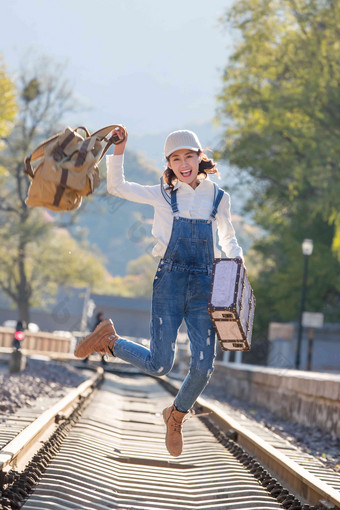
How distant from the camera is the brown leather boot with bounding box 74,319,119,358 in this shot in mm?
5289

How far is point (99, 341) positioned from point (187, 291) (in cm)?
79

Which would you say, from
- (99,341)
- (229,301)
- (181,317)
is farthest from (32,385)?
(229,301)

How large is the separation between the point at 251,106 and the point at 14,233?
792 inches

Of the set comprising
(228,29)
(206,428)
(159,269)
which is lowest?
(206,428)

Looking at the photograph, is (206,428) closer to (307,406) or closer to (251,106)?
(307,406)

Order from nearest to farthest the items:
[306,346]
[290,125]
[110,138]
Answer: [110,138], [290,125], [306,346]

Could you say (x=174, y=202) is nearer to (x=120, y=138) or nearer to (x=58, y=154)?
(x=120, y=138)

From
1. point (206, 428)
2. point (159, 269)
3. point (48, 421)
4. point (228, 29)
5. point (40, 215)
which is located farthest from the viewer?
point (40, 215)

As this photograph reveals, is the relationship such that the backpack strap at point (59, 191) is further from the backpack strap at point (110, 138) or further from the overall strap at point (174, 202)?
the overall strap at point (174, 202)

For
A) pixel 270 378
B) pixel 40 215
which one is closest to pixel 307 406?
pixel 270 378

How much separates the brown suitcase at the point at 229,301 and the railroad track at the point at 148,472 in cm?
101

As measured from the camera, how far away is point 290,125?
2758cm

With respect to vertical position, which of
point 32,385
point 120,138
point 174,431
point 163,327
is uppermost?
point 120,138

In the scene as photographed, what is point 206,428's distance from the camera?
945 cm
